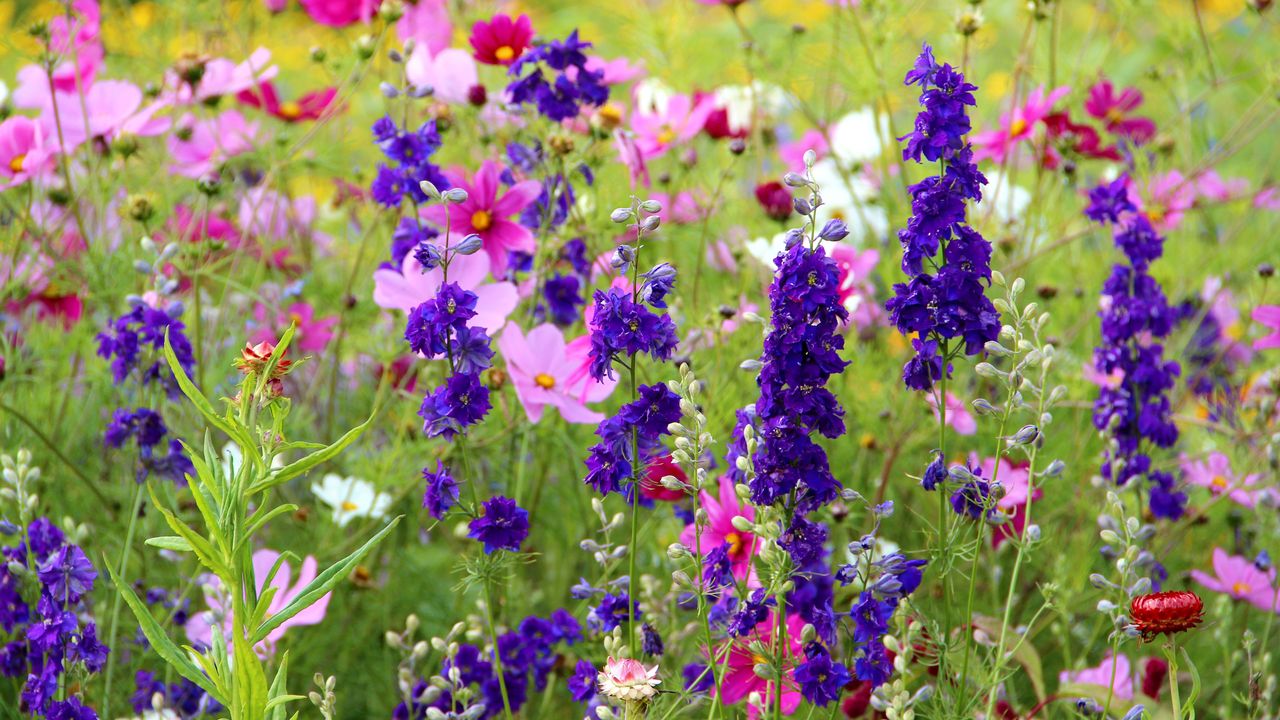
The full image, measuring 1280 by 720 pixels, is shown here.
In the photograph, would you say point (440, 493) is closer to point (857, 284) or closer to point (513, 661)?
point (513, 661)

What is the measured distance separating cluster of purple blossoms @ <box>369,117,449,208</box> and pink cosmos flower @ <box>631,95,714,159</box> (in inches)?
17.6

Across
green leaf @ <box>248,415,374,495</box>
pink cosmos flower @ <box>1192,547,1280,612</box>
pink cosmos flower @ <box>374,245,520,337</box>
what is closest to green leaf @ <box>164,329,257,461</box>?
green leaf @ <box>248,415,374,495</box>

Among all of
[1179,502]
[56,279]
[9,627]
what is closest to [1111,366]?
[1179,502]

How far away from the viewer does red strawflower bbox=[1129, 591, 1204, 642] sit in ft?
2.85

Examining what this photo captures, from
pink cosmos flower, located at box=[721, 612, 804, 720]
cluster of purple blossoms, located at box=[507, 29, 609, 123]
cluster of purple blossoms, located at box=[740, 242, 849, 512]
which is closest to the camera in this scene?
cluster of purple blossoms, located at box=[740, 242, 849, 512]

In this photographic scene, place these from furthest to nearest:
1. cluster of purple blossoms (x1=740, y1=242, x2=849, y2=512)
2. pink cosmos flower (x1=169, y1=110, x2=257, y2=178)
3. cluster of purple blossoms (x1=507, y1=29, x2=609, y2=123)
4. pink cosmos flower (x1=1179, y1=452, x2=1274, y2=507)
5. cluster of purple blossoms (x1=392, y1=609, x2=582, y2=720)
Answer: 1. pink cosmos flower (x1=169, y1=110, x2=257, y2=178)
2. pink cosmos flower (x1=1179, y1=452, x2=1274, y2=507)
3. cluster of purple blossoms (x1=507, y1=29, x2=609, y2=123)
4. cluster of purple blossoms (x1=392, y1=609, x2=582, y2=720)
5. cluster of purple blossoms (x1=740, y1=242, x2=849, y2=512)

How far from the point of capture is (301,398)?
187cm

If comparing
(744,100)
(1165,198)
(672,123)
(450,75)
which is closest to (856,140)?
(744,100)

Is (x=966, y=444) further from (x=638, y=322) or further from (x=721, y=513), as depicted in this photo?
(x=638, y=322)

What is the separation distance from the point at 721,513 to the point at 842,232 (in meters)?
0.34

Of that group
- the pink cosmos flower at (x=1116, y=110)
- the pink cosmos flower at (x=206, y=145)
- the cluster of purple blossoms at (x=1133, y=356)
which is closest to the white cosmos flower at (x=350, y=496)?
the pink cosmos flower at (x=206, y=145)

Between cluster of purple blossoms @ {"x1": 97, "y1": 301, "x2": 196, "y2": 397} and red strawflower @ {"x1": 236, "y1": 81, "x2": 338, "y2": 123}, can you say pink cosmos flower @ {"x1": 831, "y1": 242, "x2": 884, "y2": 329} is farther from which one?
red strawflower @ {"x1": 236, "y1": 81, "x2": 338, "y2": 123}

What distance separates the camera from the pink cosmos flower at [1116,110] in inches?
69.2

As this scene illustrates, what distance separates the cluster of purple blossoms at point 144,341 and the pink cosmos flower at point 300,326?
40 cm
